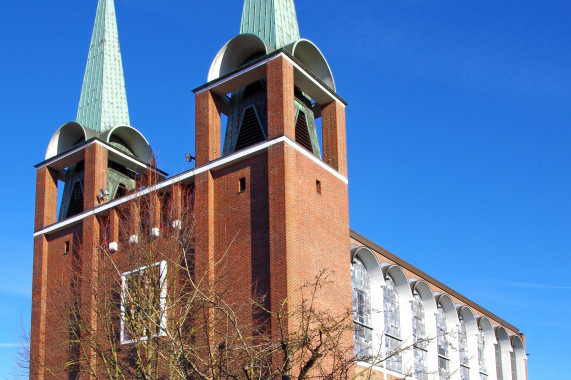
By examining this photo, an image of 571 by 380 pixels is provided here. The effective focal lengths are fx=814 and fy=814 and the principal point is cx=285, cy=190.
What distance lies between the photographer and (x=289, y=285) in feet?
79.4

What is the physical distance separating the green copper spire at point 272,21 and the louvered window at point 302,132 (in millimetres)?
2695

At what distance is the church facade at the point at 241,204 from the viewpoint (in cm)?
2577

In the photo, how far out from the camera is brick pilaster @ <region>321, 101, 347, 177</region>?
29.1 metres

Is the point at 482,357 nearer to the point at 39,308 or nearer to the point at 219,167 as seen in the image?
the point at 219,167

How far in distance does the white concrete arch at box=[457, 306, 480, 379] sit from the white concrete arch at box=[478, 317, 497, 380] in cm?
135

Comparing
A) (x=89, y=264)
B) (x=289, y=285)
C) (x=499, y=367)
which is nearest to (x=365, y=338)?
(x=289, y=285)

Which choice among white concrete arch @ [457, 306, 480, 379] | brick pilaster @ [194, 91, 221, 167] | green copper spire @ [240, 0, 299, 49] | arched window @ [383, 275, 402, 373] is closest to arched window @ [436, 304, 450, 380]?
white concrete arch @ [457, 306, 480, 379]

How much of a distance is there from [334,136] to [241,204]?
484 cm

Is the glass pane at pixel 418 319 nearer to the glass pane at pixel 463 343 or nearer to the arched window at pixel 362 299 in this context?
the glass pane at pixel 463 343

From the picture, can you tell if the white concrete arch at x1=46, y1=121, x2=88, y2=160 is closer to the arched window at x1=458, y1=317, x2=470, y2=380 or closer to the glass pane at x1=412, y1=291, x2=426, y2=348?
the glass pane at x1=412, y1=291, x2=426, y2=348

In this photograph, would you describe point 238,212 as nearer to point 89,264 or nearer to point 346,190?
point 346,190

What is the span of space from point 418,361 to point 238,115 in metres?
13.8

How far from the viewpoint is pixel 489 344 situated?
4406cm

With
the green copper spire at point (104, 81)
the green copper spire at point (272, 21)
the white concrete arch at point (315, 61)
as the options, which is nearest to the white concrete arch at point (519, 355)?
the white concrete arch at point (315, 61)
